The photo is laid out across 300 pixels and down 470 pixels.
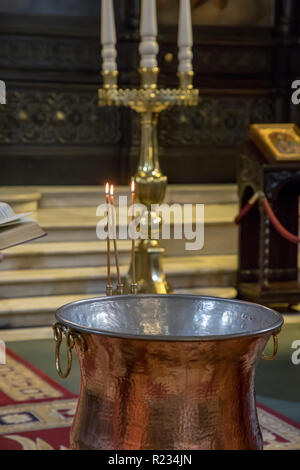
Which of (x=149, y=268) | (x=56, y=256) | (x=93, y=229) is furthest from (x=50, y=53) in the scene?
(x=149, y=268)

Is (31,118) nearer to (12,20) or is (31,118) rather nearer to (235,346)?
(12,20)

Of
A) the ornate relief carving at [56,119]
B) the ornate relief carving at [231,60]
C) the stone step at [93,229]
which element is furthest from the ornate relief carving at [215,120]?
the stone step at [93,229]

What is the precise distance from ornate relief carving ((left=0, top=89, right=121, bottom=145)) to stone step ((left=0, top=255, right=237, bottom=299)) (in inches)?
97.4

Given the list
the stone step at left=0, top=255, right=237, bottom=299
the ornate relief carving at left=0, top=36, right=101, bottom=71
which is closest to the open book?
the stone step at left=0, top=255, right=237, bottom=299

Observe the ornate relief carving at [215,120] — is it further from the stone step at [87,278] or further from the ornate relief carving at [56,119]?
the stone step at [87,278]

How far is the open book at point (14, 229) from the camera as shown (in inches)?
99.0

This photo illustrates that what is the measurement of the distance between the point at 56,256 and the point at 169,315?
4.60 m

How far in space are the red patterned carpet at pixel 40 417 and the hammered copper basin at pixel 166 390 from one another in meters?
1.75

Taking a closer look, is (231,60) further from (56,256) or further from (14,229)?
(14,229)

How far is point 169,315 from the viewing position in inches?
94.4

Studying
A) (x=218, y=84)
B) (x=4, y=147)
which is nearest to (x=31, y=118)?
(x=4, y=147)
